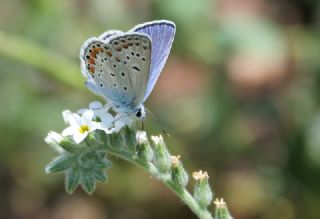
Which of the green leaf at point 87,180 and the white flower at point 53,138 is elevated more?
the white flower at point 53,138

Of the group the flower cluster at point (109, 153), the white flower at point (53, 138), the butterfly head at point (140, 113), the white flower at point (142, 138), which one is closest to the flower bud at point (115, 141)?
the flower cluster at point (109, 153)

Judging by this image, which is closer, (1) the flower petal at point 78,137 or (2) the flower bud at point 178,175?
(1) the flower petal at point 78,137

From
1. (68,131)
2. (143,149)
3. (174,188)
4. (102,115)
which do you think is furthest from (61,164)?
(174,188)

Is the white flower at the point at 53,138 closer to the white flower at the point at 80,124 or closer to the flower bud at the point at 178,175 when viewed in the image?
the white flower at the point at 80,124

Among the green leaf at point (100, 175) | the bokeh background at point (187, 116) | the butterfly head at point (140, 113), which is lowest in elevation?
the green leaf at point (100, 175)

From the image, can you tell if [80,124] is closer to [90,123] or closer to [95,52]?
[90,123]

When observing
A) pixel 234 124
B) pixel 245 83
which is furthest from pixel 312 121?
pixel 245 83

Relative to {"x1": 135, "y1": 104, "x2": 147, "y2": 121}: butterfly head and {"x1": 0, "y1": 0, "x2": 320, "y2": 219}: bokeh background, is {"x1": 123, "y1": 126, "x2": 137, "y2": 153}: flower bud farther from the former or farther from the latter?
{"x1": 0, "y1": 0, "x2": 320, "y2": 219}: bokeh background
